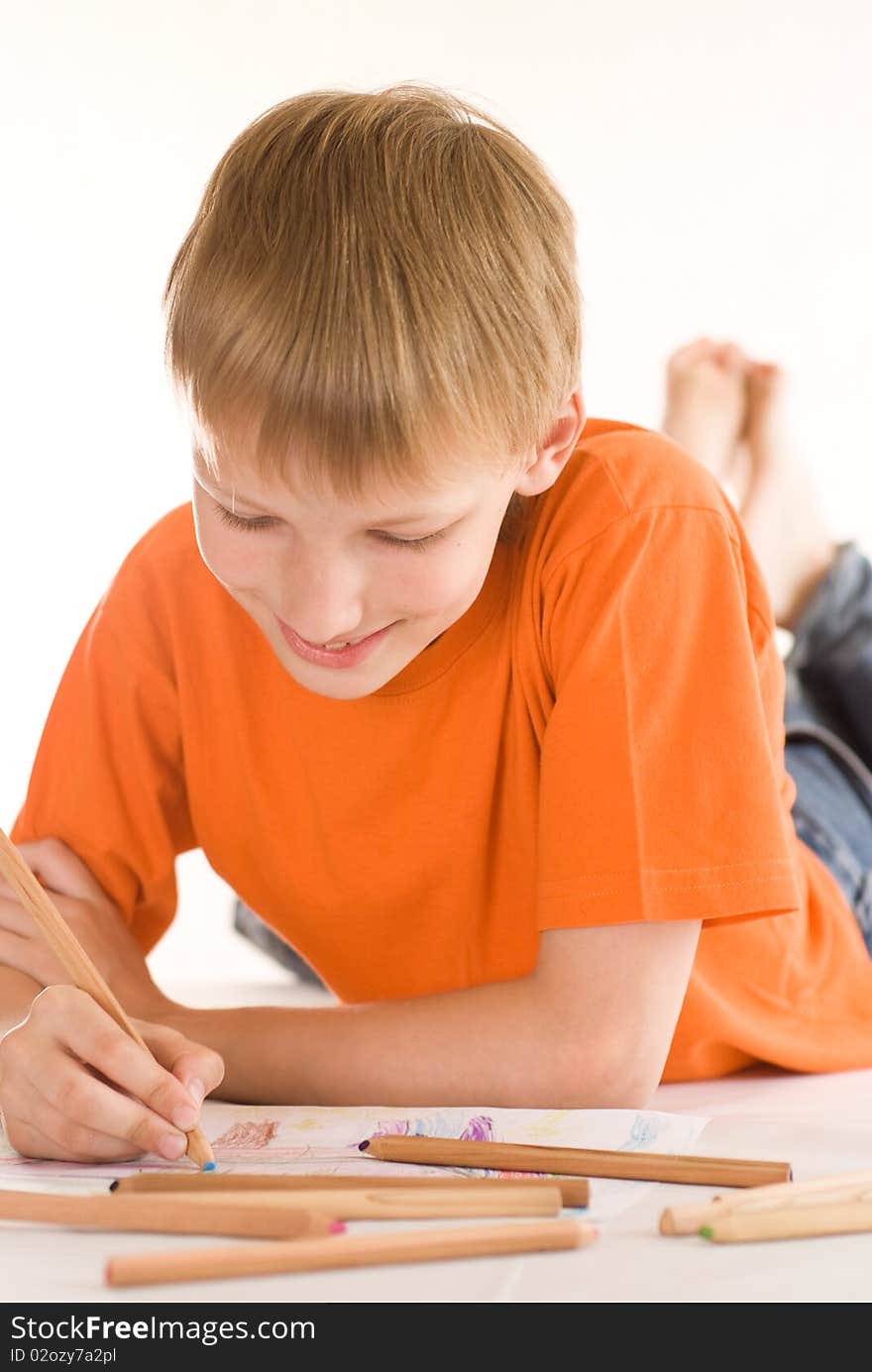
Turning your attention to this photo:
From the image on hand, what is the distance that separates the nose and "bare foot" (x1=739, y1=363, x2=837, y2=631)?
2.95 ft

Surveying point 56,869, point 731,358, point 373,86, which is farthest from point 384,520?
point 373,86

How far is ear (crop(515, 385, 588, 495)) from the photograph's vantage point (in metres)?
0.71

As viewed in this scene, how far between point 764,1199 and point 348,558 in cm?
29

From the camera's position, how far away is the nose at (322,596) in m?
0.62

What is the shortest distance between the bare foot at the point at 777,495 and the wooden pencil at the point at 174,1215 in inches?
41.9

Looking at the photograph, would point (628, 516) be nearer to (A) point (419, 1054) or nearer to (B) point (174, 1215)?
(A) point (419, 1054)

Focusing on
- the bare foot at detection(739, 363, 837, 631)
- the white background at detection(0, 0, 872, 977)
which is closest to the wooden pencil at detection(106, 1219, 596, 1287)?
the bare foot at detection(739, 363, 837, 631)

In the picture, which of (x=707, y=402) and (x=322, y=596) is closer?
(x=322, y=596)

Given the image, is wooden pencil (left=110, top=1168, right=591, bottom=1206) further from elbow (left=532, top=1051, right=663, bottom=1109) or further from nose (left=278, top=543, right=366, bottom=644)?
nose (left=278, top=543, right=366, bottom=644)

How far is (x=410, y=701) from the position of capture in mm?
805

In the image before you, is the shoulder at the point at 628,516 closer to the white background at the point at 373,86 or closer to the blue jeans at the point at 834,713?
the blue jeans at the point at 834,713

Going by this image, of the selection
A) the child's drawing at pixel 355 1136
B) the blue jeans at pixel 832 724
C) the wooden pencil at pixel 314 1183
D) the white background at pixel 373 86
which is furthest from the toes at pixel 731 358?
the wooden pencil at pixel 314 1183
